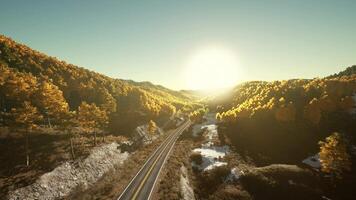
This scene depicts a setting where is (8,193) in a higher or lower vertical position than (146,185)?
higher

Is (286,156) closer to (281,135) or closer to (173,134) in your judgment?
(281,135)

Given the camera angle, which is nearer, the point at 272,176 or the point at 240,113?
the point at 272,176

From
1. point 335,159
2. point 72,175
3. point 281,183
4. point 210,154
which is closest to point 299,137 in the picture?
point 335,159

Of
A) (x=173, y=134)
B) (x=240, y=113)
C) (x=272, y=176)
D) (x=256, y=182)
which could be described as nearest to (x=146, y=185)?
(x=256, y=182)

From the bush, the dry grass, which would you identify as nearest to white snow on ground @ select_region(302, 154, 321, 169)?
the bush

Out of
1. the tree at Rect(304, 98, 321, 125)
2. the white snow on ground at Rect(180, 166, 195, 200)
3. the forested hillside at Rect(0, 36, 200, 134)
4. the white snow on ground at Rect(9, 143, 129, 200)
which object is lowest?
the white snow on ground at Rect(180, 166, 195, 200)

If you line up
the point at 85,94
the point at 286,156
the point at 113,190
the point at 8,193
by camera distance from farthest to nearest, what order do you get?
the point at 85,94 → the point at 286,156 → the point at 113,190 → the point at 8,193

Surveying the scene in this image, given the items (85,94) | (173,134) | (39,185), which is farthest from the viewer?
(173,134)

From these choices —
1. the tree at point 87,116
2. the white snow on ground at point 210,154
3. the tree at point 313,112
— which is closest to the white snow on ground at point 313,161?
the tree at point 313,112

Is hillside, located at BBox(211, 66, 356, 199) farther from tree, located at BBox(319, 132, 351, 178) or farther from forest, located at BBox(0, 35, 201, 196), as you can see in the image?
forest, located at BBox(0, 35, 201, 196)
